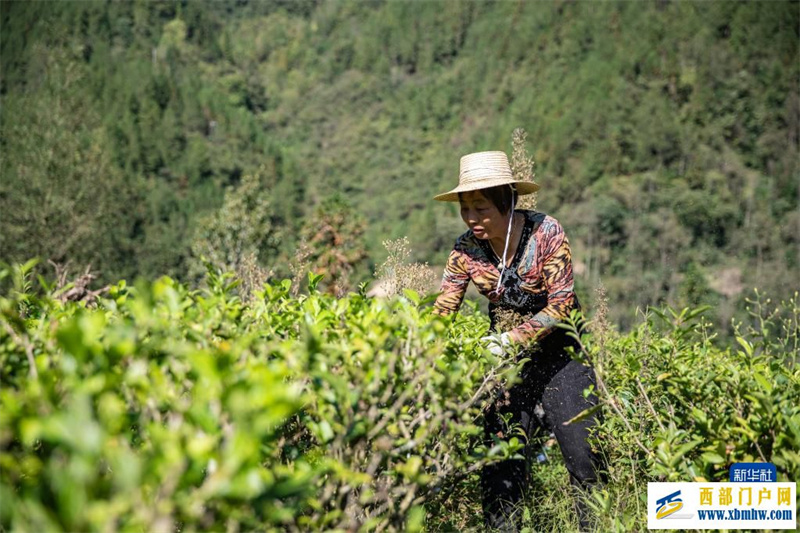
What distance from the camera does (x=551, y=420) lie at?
3.14 metres

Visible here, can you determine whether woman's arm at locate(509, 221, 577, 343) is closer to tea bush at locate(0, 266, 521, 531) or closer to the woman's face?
the woman's face

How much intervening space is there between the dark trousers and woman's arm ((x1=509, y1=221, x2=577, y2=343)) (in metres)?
0.23

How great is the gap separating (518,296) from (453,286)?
32cm

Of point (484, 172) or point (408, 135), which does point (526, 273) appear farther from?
point (408, 135)

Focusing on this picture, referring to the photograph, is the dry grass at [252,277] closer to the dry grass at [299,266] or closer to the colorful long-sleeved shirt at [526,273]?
the dry grass at [299,266]

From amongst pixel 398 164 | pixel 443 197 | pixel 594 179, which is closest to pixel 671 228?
pixel 594 179

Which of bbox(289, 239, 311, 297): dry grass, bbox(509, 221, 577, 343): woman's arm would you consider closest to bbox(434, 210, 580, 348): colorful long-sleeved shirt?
bbox(509, 221, 577, 343): woman's arm

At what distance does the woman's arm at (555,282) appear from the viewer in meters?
2.84

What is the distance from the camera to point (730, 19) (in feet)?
269

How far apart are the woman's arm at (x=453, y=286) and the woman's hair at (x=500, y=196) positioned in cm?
32

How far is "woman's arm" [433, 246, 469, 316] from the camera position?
Answer: 3.23 m
